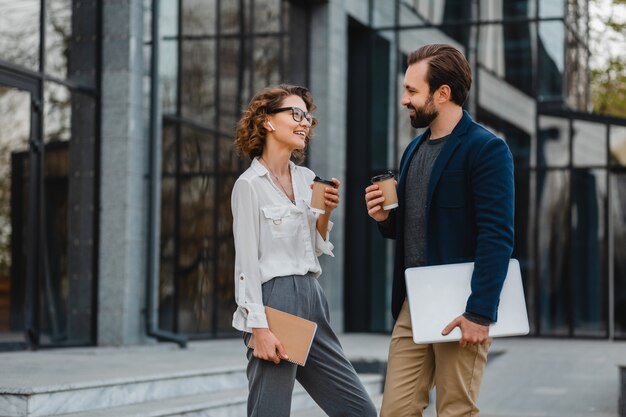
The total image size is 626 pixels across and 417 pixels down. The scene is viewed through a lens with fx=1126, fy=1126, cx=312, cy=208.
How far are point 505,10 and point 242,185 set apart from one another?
45.3ft

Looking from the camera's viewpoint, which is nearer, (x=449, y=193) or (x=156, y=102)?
(x=449, y=193)

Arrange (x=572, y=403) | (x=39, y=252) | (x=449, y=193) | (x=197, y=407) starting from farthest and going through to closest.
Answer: (x=39, y=252) < (x=572, y=403) < (x=197, y=407) < (x=449, y=193)

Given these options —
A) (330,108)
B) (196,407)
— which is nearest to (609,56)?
(330,108)

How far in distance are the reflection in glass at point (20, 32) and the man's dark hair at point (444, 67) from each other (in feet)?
23.1

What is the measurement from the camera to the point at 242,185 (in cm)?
433

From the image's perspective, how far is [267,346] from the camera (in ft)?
13.9

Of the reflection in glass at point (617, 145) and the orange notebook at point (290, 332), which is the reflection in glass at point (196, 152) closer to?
the reflection in glass at point (617, 145)

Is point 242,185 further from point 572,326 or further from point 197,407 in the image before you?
point 572,326

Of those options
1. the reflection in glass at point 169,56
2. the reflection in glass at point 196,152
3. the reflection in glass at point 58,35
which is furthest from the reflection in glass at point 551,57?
the reflection in glass at point 58,35

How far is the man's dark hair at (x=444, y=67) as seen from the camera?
418 centimetres

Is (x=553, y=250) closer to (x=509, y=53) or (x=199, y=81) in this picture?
(x=509, y=53)

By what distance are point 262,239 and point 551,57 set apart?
1381 cm

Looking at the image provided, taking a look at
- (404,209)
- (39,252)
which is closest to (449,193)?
(404,209)

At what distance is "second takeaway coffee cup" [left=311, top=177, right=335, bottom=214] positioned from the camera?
4.27 meters
